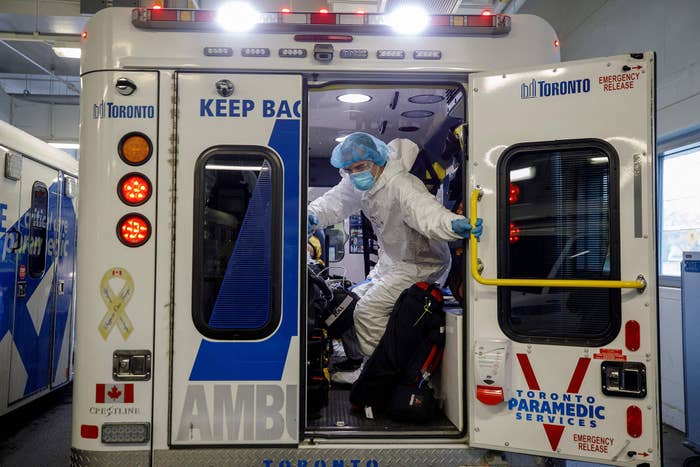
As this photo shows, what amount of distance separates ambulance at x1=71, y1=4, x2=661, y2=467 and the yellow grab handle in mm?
11

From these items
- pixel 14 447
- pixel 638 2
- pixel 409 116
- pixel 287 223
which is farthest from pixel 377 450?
pixel 638 2

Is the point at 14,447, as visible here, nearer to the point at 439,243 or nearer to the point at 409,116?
the point at 439,243

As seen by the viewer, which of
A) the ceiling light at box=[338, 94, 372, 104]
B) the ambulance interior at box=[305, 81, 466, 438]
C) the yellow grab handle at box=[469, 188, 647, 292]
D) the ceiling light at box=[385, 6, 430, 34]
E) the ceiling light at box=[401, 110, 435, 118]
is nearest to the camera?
the yellow grab handle at box=[469, 188, 647, 292]

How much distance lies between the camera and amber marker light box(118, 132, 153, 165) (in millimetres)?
2621

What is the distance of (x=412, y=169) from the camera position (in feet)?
13.1

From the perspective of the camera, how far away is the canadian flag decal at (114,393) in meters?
2.55

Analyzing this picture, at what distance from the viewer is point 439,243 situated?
3719 mm

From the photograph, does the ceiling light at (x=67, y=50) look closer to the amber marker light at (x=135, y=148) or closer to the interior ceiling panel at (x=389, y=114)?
the interior ceiling panel at (x=389, y=114)

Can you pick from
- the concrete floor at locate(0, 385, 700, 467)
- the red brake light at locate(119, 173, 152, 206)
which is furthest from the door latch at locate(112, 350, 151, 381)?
the concrete floor at locate(0, 385, 700, 467)

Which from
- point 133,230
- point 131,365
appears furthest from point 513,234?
point 131,365

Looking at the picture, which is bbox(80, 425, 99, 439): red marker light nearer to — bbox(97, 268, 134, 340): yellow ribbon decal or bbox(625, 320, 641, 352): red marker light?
bbox(97, 268, 134, 340): yellow ribbon decal

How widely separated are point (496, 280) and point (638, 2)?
479cm

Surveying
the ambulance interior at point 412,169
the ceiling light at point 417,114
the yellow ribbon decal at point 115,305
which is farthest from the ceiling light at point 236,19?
the ceiling light at point 417,114

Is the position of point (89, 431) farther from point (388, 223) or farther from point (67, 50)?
point (67, 50)
